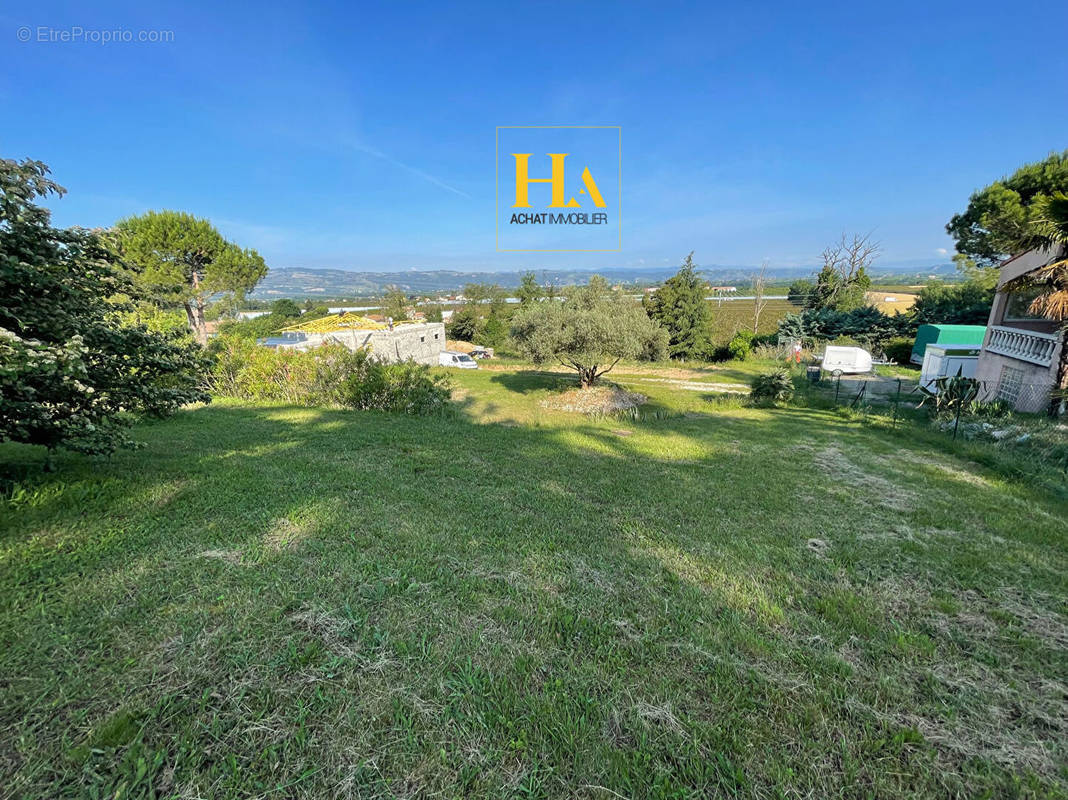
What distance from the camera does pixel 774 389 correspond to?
45.3 ft

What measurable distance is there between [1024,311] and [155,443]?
1972cm

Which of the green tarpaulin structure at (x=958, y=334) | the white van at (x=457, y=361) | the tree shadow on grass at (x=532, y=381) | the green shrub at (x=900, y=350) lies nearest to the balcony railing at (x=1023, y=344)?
the green tarpaulin structure at (x=958, y=334)

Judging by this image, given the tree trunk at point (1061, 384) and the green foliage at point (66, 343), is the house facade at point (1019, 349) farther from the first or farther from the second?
the green foliage at point (66, 343)

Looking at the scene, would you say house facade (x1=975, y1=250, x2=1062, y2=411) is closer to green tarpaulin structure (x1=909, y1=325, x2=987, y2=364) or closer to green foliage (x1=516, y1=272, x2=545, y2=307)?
green tarpaulin structure (x1=909, y1=325, x2=987, y2=364)

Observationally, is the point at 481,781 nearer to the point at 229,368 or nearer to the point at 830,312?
the point at 229,368

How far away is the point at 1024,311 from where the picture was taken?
1134 cm

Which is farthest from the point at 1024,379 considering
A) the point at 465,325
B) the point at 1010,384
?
the point at 465,325

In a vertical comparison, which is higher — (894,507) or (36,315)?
(36,315)

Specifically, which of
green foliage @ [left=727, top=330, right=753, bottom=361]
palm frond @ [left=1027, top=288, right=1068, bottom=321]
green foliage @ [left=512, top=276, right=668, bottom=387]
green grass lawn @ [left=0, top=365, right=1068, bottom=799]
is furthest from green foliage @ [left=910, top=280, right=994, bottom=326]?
green grass lawn @ [left=0, top=365, right=1068, bottom=799]

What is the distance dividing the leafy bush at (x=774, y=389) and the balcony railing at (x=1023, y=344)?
4949mm

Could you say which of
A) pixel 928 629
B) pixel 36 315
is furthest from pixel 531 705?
pixel 36 315

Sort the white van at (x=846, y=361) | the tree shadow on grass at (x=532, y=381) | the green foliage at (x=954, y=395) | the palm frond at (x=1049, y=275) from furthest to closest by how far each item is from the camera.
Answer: the tree shadow on grass at (x=532, y=381) → the white van at (x=846, y=361) → the green foliage at (x=954, y=395) → the palm frond at (x=1049, y=275)

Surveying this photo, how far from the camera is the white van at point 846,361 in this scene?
18.5m

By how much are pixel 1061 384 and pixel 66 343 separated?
51.3ft
